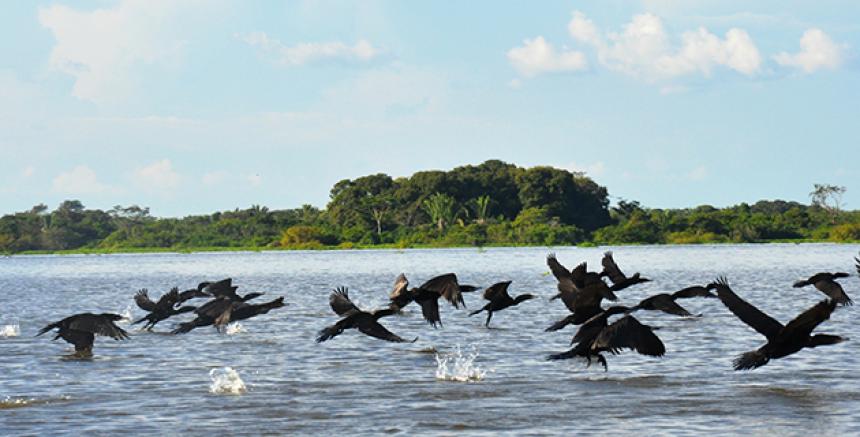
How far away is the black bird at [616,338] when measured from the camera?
48.1 feet

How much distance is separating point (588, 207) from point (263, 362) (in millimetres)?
113565

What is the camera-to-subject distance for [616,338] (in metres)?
14.9

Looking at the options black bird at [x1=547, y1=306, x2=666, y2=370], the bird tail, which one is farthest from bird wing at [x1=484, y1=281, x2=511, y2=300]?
the bird tail

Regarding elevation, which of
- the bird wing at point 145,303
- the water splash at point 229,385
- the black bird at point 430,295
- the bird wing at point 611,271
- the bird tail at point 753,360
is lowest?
the water splash at point 229,385

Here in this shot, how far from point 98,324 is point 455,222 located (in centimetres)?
10678

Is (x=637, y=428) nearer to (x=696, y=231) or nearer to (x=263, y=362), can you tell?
(x=263, y=362)

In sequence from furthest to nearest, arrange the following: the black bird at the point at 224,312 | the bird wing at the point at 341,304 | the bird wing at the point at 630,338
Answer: the black bird at the point at 224,312 < the bird wing at the point at 341,304 < the bird wing at the point at 630,338

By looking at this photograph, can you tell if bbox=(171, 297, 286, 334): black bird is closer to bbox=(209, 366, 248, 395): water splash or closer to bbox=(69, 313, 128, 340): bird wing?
bbox=(69, 313, 128, 340): bird wing

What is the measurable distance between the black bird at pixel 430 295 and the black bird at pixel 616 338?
2205 mm

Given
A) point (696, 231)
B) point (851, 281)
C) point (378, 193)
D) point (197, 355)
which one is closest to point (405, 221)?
point (378, 193)

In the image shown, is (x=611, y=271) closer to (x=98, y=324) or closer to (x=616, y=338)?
(x=616, y=338)

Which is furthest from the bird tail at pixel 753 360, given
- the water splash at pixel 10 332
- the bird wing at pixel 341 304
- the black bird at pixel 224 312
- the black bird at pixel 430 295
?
the water splash at pixel 10 332

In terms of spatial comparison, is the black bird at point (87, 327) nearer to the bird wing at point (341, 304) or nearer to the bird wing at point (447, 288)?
the bird wing at point (341, 304)

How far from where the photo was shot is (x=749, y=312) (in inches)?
559
